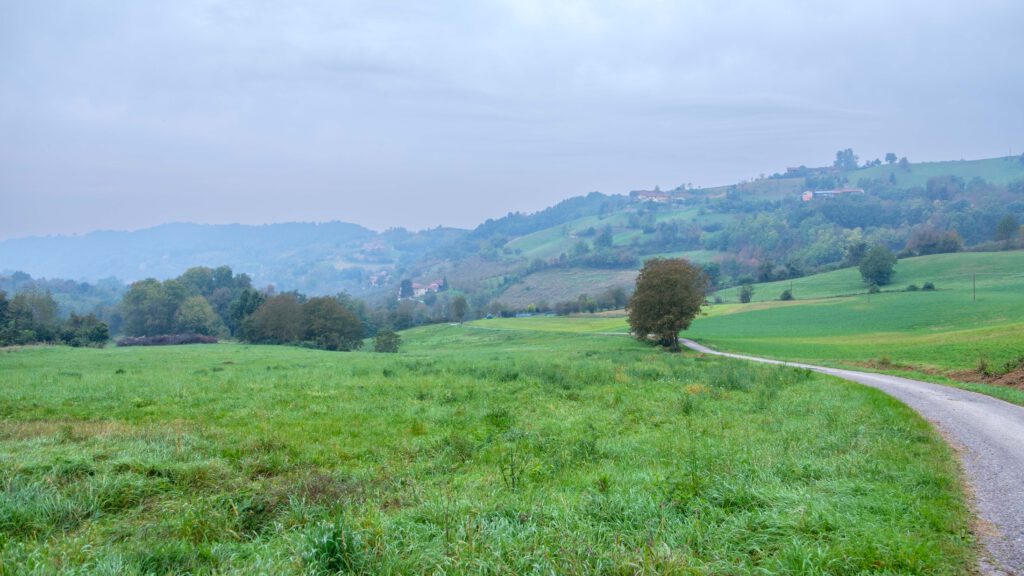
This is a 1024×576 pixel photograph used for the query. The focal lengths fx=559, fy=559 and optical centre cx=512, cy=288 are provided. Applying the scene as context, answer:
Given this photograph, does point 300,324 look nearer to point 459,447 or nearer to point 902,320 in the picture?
point 459,447

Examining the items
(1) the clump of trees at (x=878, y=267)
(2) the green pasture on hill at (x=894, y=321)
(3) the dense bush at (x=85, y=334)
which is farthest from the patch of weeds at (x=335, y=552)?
(1) the clump of trees at (x=878, y=267)

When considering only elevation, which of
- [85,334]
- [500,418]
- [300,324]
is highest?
[85,334]

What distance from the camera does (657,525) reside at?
701 cm

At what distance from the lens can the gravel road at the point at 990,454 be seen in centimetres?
648

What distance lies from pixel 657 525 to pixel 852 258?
149125 millimetres

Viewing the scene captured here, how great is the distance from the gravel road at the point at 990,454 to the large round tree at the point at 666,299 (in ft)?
109

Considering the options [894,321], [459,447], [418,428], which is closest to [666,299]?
A: [894,321]

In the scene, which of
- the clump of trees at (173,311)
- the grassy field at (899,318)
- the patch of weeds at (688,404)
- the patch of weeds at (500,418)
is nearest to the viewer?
the patch of weeds at (500,418)

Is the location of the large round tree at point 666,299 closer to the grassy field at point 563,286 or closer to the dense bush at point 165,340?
the dense bush at point 165,340

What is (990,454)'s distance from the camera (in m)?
10.6

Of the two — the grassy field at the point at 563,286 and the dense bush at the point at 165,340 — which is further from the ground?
the grassy field at the point at 563,286

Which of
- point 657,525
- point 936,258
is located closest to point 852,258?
point 936,258

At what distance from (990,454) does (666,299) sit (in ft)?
146

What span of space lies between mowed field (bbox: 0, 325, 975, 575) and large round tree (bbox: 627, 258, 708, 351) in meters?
36.6
